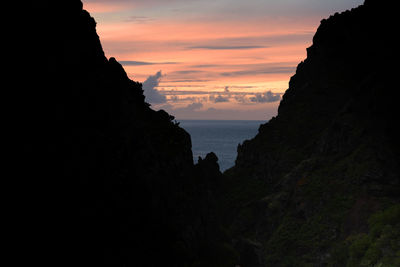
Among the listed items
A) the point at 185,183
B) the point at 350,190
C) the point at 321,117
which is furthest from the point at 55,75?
the point at 321,117

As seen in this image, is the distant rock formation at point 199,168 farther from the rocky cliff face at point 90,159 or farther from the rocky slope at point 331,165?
the rocky slope at point 331,165

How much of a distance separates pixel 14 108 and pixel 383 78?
102m

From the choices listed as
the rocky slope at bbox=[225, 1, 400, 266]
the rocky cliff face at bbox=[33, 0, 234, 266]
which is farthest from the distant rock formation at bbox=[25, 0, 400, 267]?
the rocky slope at bbox=[225, 1, 400, 266]

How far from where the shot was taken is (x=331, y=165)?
109250 mm

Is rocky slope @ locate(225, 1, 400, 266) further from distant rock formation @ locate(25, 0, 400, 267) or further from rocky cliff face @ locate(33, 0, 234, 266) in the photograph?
rocky cliff face @ locate(33, 0, 234, 266)

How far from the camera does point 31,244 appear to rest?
2505cm

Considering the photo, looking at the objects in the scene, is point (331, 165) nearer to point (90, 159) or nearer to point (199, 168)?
point (199, 168)

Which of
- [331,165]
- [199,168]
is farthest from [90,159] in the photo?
[331,165]

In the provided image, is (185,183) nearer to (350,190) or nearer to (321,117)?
(350,190)

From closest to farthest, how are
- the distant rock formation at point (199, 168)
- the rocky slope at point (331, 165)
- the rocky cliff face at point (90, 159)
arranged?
the rocky cliff face at point (90, 159), the distant rock formation at point (199, 168), the rocky slope at point (331, 165)

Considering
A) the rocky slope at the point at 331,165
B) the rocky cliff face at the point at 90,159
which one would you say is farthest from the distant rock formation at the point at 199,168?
the rocky slope at the point at 331,165

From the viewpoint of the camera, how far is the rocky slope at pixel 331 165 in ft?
299

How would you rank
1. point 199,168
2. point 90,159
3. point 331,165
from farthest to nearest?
point 331,165 → point 199,168 → point 90,159

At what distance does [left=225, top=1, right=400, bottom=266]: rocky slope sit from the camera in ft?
299
